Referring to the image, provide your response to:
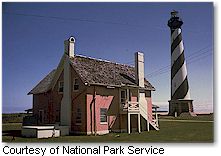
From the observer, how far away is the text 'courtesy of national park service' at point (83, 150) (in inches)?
340

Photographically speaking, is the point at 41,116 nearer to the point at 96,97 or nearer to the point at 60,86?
→ the point at 60,86

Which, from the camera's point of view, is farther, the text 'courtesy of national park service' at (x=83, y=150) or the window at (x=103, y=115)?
the window at (x=103, y=115)

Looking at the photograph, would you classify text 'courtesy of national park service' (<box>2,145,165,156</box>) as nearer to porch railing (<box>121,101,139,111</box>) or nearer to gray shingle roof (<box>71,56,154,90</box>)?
gray shingle roof (<box>71,56,154,90</box>)

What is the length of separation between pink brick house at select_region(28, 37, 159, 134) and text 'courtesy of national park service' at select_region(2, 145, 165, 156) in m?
4.77

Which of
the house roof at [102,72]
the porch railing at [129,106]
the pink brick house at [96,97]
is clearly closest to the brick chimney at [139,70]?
the pink brick house at [96,97]

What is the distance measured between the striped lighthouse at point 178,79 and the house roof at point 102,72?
8102 mm

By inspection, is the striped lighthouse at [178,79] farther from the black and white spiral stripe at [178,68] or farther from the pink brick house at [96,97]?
the pink brick house at [96,97]

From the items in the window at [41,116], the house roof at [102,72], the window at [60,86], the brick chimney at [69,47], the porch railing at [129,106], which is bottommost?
the window at [41,116]

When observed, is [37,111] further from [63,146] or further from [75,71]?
[63,146]

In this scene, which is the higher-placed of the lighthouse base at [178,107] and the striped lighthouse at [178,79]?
the striped lighthouse at [178,79]

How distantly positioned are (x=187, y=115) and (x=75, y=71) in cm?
1369

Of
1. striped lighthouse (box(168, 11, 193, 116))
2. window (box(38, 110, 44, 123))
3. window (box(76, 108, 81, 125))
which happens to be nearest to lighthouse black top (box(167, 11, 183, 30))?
striped lighthouse (box(168, 11, 193, 116))

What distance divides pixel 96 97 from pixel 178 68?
41.0 feet

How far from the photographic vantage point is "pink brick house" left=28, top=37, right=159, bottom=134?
14109 mm
